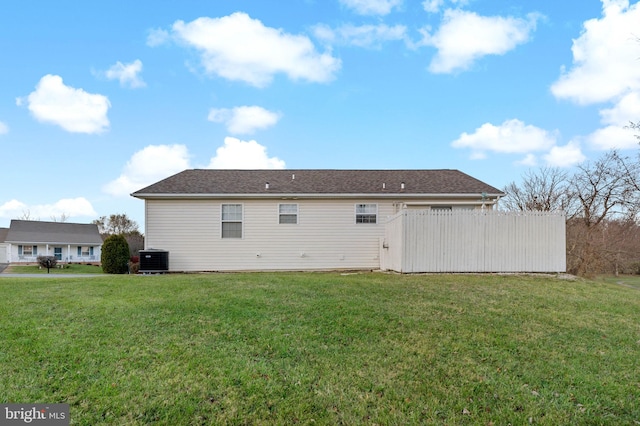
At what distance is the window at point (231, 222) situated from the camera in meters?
13.1

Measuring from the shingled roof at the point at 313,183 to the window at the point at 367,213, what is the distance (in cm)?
53

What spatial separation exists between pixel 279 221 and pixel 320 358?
960cm

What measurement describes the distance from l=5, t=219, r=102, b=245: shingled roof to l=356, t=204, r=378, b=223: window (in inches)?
1342

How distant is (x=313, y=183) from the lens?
13875 millimetres

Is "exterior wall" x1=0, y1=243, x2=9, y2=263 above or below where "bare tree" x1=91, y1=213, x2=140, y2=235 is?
below

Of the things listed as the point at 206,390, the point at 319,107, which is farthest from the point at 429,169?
the point at 206,390

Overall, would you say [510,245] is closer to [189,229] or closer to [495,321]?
[495,321]

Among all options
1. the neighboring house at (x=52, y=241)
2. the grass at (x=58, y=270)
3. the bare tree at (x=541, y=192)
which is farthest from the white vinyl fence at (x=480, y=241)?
the neighboring house at (x=52, y=241)

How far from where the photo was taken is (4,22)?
9227mm

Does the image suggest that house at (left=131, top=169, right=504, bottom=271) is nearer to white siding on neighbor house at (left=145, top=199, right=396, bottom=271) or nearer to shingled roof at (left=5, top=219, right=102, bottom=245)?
white siding on neighbor house at (left=145, top=199, right=396, bottom=271)

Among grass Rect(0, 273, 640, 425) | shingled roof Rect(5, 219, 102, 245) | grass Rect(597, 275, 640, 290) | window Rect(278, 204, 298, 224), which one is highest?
window Rect(278, 204, 298, 224)

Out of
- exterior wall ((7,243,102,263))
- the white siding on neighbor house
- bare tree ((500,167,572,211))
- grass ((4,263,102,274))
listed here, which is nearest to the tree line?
bare tree ((500,167,572,211))

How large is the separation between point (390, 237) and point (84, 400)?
A: 31.6ft

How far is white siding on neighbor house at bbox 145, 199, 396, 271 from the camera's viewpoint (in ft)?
42.4
